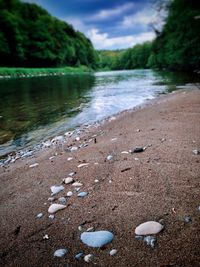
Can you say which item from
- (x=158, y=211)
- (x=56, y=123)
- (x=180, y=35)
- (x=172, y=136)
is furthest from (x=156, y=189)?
(x=180, y=35)

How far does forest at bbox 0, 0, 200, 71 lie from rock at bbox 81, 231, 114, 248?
28371 millimetres

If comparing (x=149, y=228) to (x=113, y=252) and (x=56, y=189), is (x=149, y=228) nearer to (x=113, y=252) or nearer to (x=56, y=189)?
(x=113, y=252)

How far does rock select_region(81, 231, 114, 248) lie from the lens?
7.55ft

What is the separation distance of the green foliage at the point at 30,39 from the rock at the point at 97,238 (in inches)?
2444

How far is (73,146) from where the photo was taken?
19.9ft

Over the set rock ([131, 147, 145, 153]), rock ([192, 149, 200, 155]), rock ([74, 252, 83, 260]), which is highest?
rock ([192, 149, 200, 155])

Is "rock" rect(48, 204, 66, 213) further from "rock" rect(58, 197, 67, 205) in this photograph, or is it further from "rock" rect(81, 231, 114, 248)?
"rock" rect(81, 231, 114, 248)

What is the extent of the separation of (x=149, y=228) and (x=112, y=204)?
62 centimetres

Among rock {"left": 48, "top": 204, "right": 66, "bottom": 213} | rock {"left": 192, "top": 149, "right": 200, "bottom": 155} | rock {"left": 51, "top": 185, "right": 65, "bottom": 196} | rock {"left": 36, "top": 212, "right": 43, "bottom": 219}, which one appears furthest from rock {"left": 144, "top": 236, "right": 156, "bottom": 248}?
rock {"left": 192, "top": 149, "right": 200, "bottom": 155}

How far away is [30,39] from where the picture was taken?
75688 mm

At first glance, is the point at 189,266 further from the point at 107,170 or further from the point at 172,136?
the point at 172,136

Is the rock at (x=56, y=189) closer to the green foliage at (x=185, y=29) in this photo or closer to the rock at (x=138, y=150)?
the rock at (x=138, y=150)

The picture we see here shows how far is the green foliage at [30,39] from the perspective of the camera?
6219 cm

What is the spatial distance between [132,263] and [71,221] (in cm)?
88
